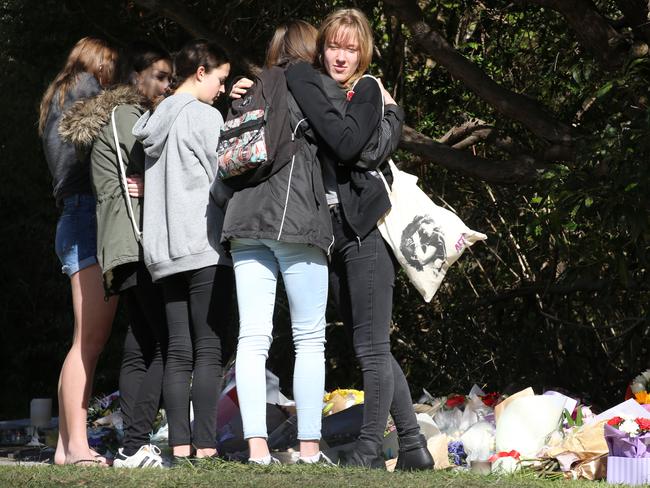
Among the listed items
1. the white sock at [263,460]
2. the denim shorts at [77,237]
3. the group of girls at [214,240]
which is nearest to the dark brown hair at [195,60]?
the group of girls at [214,240]

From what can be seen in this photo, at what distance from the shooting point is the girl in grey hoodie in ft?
15.1

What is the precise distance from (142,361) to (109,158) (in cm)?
96

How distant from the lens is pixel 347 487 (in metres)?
3.74

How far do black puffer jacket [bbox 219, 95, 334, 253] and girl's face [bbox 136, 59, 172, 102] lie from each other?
1.02 m

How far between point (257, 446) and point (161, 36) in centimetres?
632

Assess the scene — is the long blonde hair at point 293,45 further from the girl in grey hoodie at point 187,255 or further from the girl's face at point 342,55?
the girl in grey hoodie at point 187,255

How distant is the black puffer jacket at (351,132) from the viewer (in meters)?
4.34

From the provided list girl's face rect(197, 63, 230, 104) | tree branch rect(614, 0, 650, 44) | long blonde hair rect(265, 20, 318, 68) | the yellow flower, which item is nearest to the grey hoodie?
girl's face rect(197, 63, 230, 104)

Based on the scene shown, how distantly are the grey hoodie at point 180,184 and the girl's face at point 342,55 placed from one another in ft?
1.85

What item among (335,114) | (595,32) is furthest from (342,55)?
(595,32)

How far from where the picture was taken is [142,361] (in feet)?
16.5

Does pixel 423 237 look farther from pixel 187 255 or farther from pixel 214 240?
pixel 187 255

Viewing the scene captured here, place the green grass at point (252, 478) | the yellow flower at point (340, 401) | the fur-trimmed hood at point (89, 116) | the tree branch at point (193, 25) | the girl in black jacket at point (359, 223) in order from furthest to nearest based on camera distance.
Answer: the tree branch at point (193, 25)
the yellow flower at point (340, 401)
the fur-trimmed hood at point (89, 116)
the girl in black jacket at point (359, 223)
the green grass at point (252, 478)

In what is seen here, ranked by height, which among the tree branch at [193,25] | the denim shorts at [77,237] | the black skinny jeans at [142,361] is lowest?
the black skinny jeans at [142,361]
